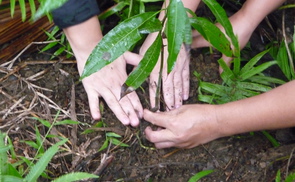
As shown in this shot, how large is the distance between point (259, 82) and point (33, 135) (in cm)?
79

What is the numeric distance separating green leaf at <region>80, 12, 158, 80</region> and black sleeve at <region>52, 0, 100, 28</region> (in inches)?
16.2

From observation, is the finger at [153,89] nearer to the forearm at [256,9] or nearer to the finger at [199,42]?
the finger at [199,42]

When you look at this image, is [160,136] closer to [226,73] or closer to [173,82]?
[173,82]

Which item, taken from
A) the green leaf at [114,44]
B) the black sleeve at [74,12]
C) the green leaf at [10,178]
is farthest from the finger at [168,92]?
the green leaf at [10,178]

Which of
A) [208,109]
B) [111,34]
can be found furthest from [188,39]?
[208,109]

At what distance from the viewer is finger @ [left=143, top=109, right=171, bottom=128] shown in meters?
1.37

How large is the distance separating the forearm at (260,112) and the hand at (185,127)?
31 mm

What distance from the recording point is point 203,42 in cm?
155

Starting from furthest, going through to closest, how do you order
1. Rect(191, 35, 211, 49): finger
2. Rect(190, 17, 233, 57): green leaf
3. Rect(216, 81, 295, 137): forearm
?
Rect(191, 35, 211, 49): finger → Rect(216, 81, 295, 137): forearm → Rect(190, 17, 233, 57): green leaf

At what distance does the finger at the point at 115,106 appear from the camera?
56.7 inches

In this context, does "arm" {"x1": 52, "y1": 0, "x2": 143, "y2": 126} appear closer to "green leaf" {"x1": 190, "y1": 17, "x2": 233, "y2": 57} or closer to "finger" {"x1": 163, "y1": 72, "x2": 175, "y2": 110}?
"finger" {"x1": 163, "y1": 72, "x2": 175, "y2": 110}

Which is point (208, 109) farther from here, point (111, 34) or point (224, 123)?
point (111, 34)

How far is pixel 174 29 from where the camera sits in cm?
95

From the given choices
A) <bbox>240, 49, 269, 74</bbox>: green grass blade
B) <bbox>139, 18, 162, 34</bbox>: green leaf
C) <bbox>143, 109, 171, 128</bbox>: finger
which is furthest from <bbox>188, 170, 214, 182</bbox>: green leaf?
<bbox>139, 18, 162, 34</bbox>: green leaf
